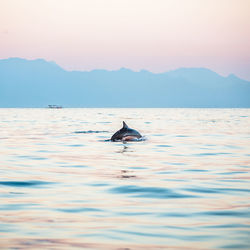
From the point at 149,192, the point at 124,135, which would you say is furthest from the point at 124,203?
the point at 124,135

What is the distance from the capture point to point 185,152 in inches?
834

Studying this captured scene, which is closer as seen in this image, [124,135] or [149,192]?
[149,192]

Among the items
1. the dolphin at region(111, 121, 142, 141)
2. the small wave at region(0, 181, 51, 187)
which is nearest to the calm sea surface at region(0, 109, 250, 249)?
the small wave at region(0, 181, 51, 187)

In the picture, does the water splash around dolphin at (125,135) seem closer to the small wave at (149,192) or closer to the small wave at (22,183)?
the small wave at (22,183)

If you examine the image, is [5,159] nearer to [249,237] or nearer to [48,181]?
[48,181]

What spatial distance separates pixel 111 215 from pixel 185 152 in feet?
41.8

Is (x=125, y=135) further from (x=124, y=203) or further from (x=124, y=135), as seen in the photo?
(x=124, y=203)

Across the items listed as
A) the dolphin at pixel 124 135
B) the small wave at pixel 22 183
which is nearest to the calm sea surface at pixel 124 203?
Result: the small wave at pixel 22 183

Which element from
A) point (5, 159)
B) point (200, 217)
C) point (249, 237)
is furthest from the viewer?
point (5, 159)

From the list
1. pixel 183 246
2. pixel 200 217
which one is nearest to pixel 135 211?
pixel 200 217

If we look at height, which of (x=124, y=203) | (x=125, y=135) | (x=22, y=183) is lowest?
(x=124, y=203)

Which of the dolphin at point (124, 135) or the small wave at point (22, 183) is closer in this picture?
the small wave at point (22, 183)

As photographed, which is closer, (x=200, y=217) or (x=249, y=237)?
(x=249, y=237)

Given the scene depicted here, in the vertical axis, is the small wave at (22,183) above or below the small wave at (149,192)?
above
